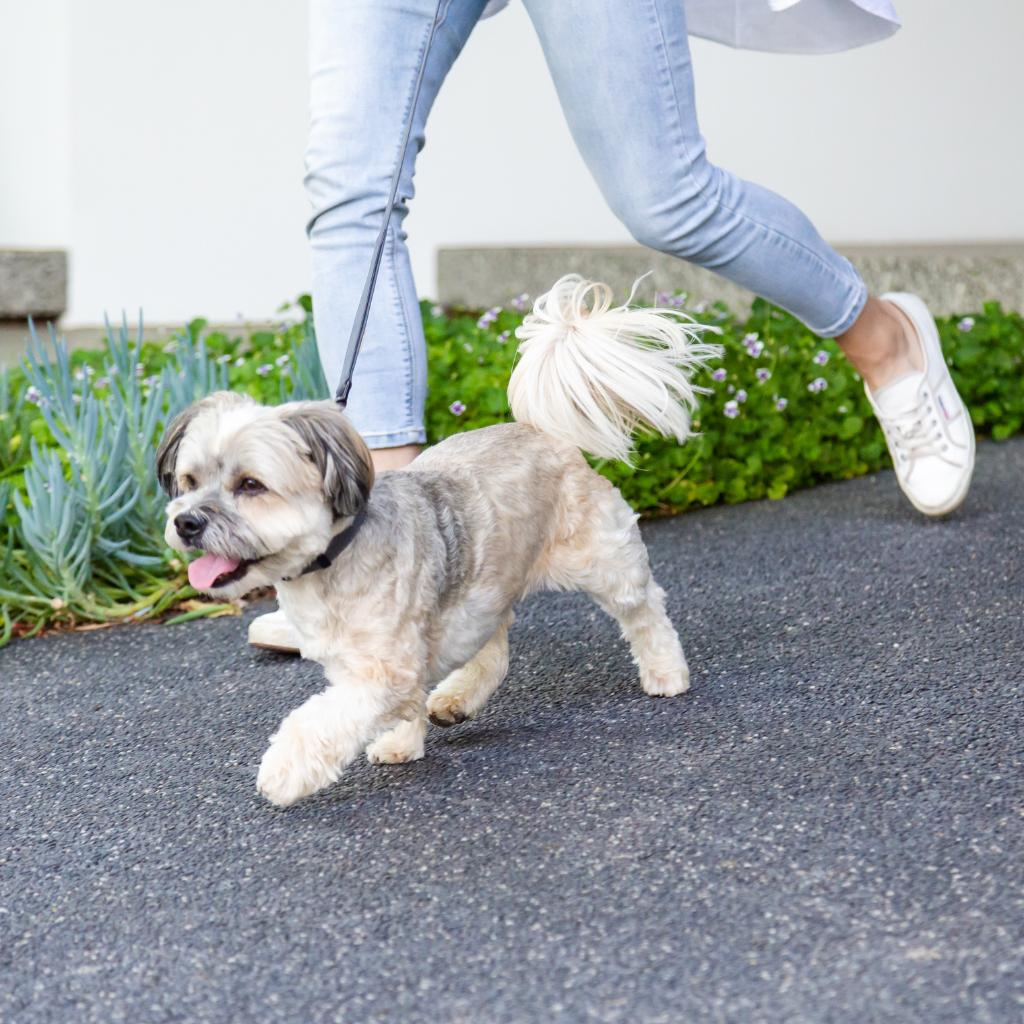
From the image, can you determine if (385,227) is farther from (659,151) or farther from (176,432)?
(176,432)

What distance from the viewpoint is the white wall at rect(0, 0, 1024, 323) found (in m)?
6.92

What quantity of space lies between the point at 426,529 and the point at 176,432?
1.64 feet

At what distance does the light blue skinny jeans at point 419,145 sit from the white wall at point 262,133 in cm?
413

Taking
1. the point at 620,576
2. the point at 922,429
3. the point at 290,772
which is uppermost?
the point at 922,429

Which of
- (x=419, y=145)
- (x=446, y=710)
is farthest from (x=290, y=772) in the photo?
(x=419, y=145)

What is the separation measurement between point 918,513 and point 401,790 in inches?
103

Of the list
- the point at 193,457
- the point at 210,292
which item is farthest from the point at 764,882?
the point at 210,292

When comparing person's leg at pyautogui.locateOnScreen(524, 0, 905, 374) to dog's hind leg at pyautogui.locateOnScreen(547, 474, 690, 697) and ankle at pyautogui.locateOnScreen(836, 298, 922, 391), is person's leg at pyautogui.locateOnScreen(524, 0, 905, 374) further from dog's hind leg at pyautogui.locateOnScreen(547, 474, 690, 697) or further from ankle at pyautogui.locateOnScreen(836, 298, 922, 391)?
dog's hind leg at pyautogui.locateOnScreen(547, 474, 690, 697)

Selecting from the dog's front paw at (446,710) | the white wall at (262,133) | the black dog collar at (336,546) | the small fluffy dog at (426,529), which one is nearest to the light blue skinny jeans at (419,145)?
the small fluffy dog at (426,529)

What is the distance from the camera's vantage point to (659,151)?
317 centimetres

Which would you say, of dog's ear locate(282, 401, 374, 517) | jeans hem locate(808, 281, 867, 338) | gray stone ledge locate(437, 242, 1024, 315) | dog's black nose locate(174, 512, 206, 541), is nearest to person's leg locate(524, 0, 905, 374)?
jeans hem locate(808, 281, 867, 338)

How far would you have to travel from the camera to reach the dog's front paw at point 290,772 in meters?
2.35

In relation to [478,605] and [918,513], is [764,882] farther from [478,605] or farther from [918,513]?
[918,513]

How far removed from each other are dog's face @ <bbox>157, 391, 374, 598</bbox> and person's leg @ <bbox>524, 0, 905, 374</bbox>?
45.0 inches
